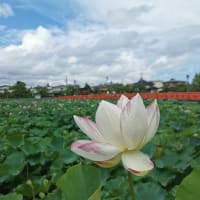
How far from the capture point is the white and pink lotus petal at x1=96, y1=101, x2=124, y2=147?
19.9 inches

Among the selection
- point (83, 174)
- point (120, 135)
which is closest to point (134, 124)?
point (120, 135)

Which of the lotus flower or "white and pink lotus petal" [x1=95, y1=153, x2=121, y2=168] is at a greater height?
the lotus flower

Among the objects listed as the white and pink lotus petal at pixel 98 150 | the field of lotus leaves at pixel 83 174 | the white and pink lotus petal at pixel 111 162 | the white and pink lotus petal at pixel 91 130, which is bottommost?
the field of lotus leaves at pixel 83 174

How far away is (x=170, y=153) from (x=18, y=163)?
63 centimetres

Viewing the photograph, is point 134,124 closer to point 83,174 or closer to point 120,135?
point 120,135

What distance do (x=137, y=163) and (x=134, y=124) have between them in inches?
2.2

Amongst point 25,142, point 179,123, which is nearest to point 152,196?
point 25,142

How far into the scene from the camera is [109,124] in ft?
1.67

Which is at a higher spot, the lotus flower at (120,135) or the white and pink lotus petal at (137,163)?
the lotus flower at (120,135)

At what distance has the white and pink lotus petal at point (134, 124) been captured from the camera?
49 cm

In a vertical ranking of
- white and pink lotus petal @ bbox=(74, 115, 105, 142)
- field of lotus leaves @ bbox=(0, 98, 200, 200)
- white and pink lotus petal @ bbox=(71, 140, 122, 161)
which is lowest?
field of lotus leaves @ bbox=(0, 98, 200, 200)

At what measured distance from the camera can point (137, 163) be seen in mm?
483

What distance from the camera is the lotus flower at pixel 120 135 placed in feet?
1.62

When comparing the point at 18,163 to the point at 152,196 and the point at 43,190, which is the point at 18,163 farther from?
the point at 152,196
